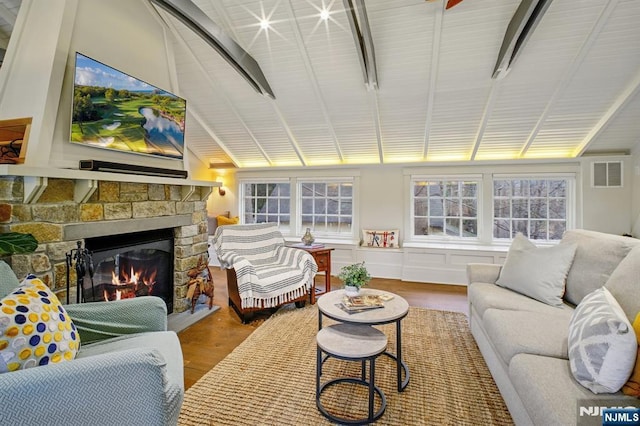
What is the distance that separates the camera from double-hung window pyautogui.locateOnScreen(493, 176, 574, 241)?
4.68 meters

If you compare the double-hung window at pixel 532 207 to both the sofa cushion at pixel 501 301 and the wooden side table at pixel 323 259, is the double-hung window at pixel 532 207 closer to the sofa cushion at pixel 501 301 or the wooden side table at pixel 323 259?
the sofa cushion at pixel 501 301

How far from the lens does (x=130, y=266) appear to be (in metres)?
2.81

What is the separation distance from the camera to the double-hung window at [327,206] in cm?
552

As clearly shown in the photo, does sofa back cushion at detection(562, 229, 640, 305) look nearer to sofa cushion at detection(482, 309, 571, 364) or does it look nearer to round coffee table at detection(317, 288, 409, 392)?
sofa cushion at detection(482, 309, 571, 364)

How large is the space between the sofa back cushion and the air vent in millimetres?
2782

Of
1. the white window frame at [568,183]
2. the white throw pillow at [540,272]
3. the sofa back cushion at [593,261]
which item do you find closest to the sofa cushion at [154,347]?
the white throw pillow at [540,272]

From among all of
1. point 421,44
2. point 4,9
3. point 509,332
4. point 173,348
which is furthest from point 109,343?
point 421,44

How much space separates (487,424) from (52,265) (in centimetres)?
292

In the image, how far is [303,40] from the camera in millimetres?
3352

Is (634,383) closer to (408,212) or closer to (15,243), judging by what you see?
(15,243)

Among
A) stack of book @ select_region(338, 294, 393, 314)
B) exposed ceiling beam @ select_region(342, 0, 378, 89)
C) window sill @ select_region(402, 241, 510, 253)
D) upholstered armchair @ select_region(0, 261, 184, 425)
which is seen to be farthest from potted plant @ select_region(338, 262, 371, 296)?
window sill @ select_region(402, 241, 510, 253)

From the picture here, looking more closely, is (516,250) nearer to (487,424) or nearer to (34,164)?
(487,424)

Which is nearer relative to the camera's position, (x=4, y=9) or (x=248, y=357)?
(x=248, y=357)

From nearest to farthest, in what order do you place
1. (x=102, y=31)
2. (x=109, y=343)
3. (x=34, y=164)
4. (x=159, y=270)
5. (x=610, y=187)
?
(x=109, y=343) → (x=34, y=164) → (x=102, y=31) → (x=159, y=270) → (x=610, y=187)
